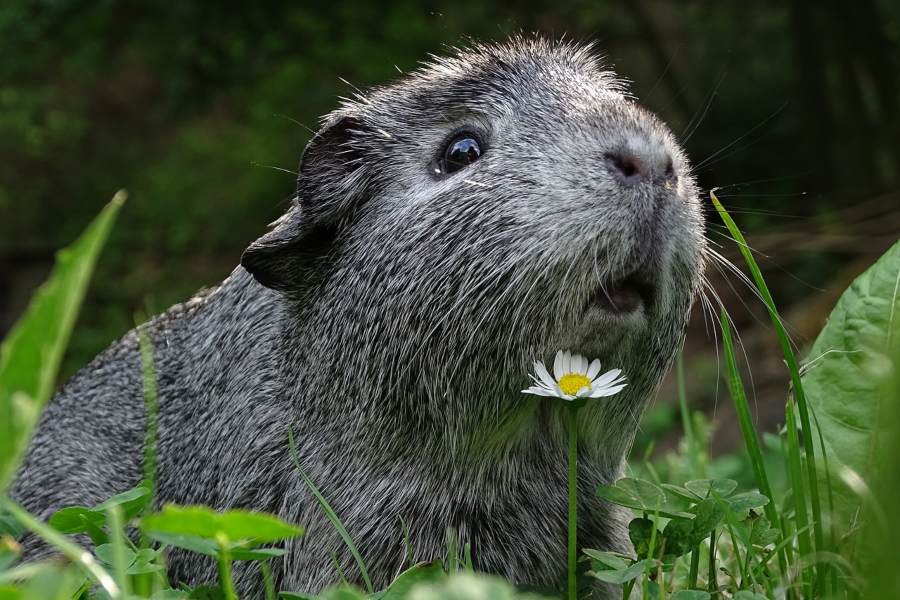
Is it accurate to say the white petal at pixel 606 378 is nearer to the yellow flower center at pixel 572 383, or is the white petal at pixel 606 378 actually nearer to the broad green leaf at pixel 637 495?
the yellow flower center at pixel 572 383

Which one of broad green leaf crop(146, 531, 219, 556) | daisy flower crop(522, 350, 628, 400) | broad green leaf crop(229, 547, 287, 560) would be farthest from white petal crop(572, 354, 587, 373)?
broad green leaf crop(146, 531, 219, 556)

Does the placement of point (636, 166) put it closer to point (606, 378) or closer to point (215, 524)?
point (606, 378)

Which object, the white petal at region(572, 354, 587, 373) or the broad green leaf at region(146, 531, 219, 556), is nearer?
the broad green leaf at region(146, 531, 219, 556)

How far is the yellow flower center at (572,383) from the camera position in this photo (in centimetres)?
270

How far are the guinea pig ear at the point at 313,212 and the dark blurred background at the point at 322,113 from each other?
10.5ft

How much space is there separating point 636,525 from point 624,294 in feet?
2.10

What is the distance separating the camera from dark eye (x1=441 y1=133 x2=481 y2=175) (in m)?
3.36

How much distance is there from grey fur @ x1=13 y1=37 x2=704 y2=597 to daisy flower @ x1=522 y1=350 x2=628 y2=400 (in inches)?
2.7

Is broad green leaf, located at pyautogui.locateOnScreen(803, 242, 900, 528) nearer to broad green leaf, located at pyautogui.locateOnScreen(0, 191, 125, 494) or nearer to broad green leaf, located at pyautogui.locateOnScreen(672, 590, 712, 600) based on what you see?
broad green leaf, located at pyautogui.locateOnScreen(672, 590, 712, 600)

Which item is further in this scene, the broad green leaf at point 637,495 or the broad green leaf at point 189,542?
the broad green leaf at point 637,495

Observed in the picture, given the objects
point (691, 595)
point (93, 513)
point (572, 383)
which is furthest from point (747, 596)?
point (93, 513)

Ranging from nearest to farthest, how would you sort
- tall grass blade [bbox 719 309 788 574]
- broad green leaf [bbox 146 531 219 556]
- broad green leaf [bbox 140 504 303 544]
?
broad green leaf [bbox 140 504 303 544] < broad green leaf [bbox 146 531 219 556] < tall grass blade [bbox 719 309 788 574]

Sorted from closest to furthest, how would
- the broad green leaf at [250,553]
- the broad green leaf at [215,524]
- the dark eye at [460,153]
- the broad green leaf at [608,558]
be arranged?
the broad green leaf at [215,524] → the broad green leaf at [250,553] → the broad green leaf at [608,558] → the dark eye at [460,153]

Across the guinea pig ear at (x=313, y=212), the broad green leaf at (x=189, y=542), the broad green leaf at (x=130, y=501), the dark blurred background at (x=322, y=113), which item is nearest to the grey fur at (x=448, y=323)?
the guinea pig ear at (x=313, y=212)
